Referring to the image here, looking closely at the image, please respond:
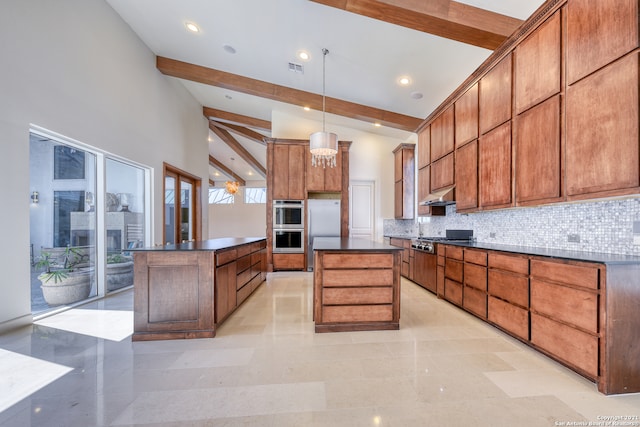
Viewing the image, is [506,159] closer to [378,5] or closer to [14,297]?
[378,5]

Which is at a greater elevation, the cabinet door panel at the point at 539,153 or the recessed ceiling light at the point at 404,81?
the recessed ceiling light at the point at 404,81

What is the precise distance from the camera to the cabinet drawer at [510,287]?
2334mm

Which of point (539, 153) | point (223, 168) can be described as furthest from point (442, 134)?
point (223, 168)

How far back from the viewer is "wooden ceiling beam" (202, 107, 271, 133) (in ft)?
24.4

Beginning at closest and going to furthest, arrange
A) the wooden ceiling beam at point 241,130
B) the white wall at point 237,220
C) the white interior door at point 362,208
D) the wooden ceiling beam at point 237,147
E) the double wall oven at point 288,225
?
the double wall oven at point 288,225 → the white interior door at point 362,208 → the wooden ceiling beam at point 241,130 → the wooden ceiling beam at point 237,147 → the white wall at point 237,220

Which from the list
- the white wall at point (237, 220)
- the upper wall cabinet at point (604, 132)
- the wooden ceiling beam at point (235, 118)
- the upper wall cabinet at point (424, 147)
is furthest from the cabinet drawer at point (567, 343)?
the white wall at point (237, 220)

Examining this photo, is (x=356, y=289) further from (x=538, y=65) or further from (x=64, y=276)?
(x=64, y=276)

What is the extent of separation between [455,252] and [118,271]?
5.24 meters

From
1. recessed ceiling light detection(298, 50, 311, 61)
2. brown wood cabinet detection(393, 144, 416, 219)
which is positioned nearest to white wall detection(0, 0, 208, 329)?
recessed ceiling light detection(298, 50, 311, 61)

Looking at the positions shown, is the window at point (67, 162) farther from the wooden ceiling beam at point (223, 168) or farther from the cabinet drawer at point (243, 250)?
the wooden ceiling beam at point (223, 168)

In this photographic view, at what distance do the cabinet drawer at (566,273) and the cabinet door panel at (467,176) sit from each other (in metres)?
1.43

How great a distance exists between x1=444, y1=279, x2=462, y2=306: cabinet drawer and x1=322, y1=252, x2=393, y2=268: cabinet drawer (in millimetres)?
1305

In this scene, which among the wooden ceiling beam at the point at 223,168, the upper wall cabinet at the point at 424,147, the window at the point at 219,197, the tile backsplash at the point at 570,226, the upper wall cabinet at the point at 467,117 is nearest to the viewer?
the tile backsplash at the point at 570,226

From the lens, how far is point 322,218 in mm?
6098
